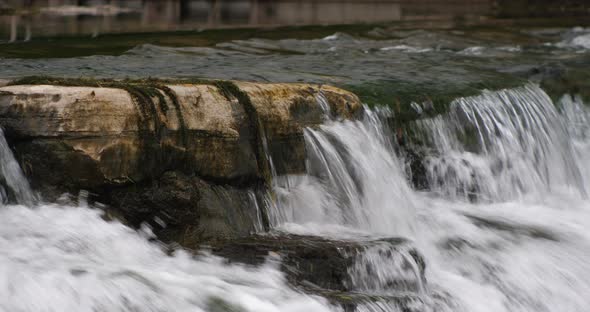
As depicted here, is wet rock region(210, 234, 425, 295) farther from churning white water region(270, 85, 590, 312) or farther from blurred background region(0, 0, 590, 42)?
blurred background region(0, 0, 590, 42)

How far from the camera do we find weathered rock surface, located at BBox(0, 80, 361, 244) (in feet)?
16.9

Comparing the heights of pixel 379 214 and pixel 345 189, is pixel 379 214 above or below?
below

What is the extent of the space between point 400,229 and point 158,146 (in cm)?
182

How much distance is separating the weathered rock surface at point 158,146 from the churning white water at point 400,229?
0.55 ft

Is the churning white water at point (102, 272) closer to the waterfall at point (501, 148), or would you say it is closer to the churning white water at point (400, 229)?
the churning white water at point (400, 229)

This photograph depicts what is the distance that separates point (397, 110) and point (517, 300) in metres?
2.29

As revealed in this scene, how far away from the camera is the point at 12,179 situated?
16.8ft

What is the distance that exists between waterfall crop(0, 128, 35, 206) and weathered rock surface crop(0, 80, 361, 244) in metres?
0.04

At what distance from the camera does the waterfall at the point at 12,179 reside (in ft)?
16.7

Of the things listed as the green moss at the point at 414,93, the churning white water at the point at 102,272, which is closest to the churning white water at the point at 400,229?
the churning white water at the point at 102,272

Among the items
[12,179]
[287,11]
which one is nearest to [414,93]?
[12,179]

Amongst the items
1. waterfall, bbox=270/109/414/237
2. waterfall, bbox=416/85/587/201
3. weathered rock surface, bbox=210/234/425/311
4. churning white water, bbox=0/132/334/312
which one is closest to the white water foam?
churning white water, bbox=0/132/334/312

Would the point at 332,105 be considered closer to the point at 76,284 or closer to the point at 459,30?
the point at 76,284

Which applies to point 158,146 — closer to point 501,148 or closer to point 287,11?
point 501,148
